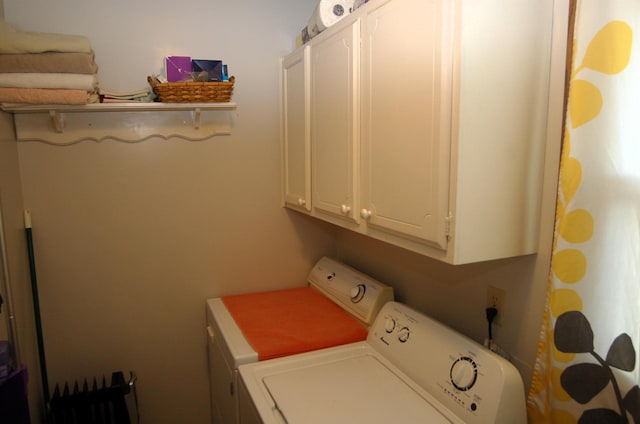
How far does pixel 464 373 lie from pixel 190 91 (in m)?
1.57

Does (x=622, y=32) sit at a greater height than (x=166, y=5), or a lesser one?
lesser

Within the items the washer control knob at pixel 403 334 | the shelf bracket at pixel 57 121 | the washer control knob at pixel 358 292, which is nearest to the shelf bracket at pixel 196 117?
the shelf bracket at pixel 57 121

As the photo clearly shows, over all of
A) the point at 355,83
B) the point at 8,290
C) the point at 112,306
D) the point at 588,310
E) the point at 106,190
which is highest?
the point at 355,83

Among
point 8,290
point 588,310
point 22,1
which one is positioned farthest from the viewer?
point 22,1

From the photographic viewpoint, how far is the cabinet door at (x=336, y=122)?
1575 mm

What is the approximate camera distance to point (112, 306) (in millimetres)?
2133

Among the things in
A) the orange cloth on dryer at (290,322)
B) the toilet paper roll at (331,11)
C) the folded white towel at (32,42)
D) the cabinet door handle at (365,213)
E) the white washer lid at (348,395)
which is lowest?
the white washer lid at (348,395)

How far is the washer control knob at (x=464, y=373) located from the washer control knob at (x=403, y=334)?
0.25m

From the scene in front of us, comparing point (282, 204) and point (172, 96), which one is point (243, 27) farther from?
point (282, 204)

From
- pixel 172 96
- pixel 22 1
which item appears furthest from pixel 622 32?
pixel 22 1

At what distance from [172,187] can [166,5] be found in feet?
2.84

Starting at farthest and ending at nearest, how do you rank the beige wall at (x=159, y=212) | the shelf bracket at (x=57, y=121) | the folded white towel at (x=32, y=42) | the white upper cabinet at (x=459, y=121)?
the beige wall at (x=159, y=212) → the shelf bracket at (x=57, y=121) → the folded white towel at (x=32, y=42) → the white upper cabinet at (x=459, y=121)

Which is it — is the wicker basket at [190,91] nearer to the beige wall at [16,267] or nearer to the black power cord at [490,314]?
the beige wall at [16,267]

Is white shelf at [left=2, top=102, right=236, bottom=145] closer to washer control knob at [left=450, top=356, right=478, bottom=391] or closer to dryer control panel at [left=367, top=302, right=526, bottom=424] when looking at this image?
dryer control panel at [left=367, top=302, right=526, bottom=424]
